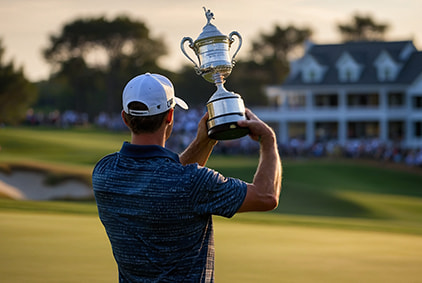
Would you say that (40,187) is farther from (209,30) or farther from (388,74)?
(388,74)

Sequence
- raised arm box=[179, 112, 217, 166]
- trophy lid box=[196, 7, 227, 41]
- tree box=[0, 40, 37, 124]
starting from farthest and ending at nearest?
tree box=[0, 40, 37, 124] < trophy lid box=[196, 7, 227, 41] < raised arm box=[179, 112, 217, 166]

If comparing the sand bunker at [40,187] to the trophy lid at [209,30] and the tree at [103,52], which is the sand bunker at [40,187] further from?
the tree at [103,52]

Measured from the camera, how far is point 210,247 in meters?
3.31

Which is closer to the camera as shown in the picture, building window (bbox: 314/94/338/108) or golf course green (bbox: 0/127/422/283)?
golf course green (bbox: 0/127/422/283)

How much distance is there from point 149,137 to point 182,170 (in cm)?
28

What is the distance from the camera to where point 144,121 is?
10.9 ft

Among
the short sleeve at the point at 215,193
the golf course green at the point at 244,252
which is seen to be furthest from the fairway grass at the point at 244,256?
the short sleeve at the point at 215,193

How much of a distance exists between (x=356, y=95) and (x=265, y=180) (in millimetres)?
54150

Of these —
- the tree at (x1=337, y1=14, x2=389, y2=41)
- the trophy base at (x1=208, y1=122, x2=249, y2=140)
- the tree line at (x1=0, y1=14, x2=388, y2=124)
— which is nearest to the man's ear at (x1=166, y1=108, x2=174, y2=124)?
the trophy base at (x1=208, y1=122, x2=249, y2=140)

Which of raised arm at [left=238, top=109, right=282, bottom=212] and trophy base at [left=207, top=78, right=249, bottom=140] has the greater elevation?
trophy base at [left=207, top=78, right=249, bottom=140]

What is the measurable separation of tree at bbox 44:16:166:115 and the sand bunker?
5454cm

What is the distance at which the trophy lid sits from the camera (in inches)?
163

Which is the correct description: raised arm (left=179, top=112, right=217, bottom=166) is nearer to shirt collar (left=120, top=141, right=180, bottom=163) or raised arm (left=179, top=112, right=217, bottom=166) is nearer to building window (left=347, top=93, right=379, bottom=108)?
shirt collar (left=120, top=141, right=180, bottom=163)

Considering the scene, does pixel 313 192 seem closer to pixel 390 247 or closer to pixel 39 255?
pixel 390 247
